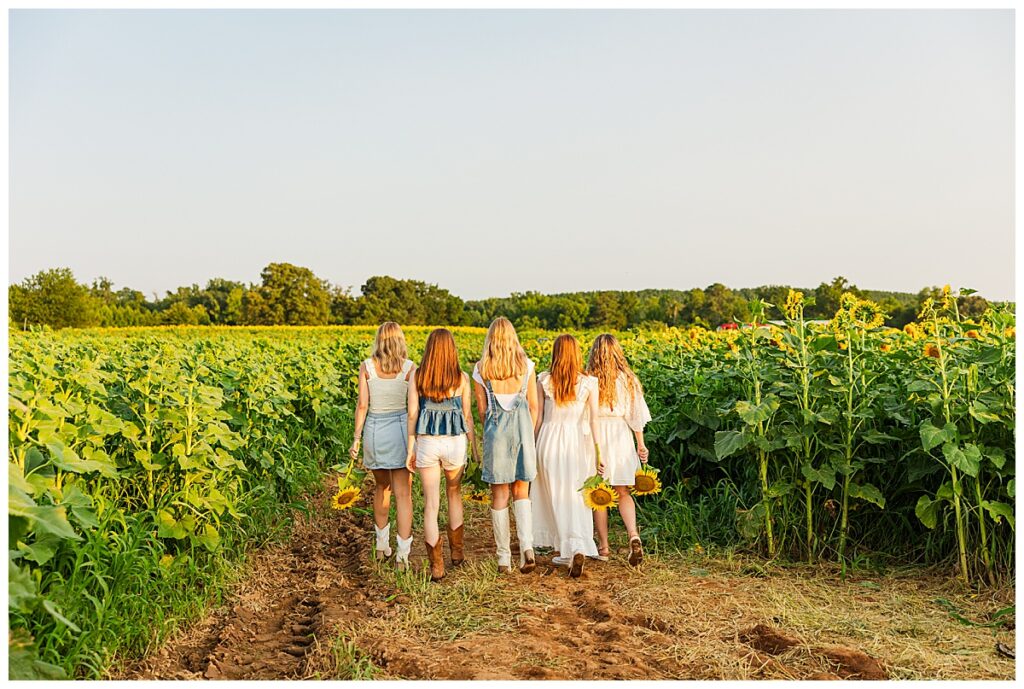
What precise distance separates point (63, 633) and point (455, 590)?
80.2 inches

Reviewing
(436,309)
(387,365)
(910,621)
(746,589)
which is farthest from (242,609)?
(436,309)

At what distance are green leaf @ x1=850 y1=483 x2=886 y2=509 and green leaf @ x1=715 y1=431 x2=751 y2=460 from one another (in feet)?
2.28

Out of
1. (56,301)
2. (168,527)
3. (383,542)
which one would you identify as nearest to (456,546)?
(383,542)

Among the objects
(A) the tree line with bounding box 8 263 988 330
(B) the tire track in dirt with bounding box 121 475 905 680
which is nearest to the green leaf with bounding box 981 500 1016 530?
(B) the tire track in dirt with bounding box 121 475 905 680

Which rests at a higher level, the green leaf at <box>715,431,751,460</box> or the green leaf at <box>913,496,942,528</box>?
the green leaf at <box>715,431,751,460</box>

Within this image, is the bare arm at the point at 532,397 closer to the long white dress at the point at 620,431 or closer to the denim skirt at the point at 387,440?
the long white dress at the point at 620,431

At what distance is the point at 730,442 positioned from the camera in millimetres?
5590

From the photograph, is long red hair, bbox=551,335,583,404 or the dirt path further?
long red hair, bbox=551,335,583,404

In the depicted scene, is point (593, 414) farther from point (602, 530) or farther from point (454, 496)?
point (454, 496)

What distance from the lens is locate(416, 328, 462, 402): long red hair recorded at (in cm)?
540

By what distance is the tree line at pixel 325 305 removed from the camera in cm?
4569

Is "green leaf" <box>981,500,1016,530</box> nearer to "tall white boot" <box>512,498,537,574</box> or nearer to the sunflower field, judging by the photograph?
the sunflower field

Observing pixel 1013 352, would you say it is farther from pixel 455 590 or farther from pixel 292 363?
pixel 292 363

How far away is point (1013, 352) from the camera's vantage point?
16.9ft
